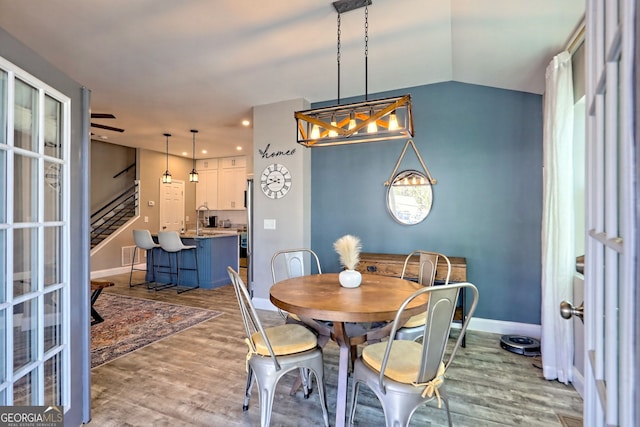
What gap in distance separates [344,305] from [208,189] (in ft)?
26.5

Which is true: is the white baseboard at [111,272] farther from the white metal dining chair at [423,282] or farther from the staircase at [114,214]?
the white metal dining chair at [423,282]

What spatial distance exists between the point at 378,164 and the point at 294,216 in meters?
1.31

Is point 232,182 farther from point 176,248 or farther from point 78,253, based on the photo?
point 78,253

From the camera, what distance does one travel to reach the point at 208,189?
9094 mm

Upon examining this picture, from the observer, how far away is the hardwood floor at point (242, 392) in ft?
6.66

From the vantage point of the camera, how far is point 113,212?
24.9 ft

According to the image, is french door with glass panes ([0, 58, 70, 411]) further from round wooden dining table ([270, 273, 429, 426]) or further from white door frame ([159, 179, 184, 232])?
Result: white door frame ([159, 179, 184, 232])

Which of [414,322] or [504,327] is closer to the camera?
[414,322]

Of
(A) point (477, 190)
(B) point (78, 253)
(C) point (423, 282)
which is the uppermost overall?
(A) point (477, 190)

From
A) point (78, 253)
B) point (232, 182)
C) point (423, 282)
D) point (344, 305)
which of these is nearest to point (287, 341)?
point (344, 305)

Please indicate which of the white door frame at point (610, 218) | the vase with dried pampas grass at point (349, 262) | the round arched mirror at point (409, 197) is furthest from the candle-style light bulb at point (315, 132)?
the round arched mirror at point (409, 197)

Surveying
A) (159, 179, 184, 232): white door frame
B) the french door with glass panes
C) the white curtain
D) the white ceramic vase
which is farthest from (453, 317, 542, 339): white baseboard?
(159, 179, 184, 232): white door frame

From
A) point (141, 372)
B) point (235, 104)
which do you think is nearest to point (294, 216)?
point (235, 104)

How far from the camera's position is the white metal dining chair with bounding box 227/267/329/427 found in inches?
71.9
